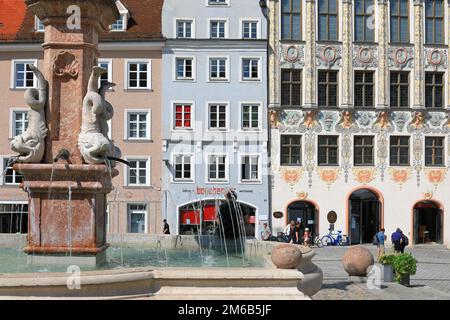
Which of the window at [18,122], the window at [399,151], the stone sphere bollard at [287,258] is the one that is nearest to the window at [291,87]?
the window at [399,151]

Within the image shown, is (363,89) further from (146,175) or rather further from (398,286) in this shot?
(398,286)

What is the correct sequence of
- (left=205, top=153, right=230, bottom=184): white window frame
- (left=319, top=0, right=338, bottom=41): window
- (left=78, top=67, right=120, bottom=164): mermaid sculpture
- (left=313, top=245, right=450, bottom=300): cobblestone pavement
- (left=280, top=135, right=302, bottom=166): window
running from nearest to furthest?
(left=78, top=67, right=120, bottom=164): mermaid sculpture < (left=313, top=245, right=450, bottom=300): cobblestone pavement < (left=205, top=153, right=230, bottom=184): white window frame < (left=280, top=135, right=302, bottom=166): window < (left=319, top=0, right=338, bottom=41): window

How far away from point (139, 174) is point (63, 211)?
26035 mm

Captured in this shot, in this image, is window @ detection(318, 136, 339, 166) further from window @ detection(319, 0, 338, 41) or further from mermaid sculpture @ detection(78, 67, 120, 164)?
mermaid sculpture @ detection(78, 67, 120, 164)

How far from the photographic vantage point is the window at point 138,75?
36656 millimetres

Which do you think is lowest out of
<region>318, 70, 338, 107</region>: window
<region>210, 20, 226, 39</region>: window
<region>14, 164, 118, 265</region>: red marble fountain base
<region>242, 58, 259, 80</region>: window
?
<region>14, 164, 118, 265</region>: red marble fountain base

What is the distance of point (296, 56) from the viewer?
120 feet

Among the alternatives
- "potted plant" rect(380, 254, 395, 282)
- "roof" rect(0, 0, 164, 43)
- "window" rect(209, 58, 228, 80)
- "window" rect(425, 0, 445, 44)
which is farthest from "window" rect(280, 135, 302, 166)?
"potted plant" rect(380, 254, 395, 282)

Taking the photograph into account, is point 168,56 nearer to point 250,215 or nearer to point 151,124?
point 151,124

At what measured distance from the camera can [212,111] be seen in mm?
36469

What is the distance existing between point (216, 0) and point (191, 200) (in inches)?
398

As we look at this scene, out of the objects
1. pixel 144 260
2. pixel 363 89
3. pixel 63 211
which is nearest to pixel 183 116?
pixel 363 89

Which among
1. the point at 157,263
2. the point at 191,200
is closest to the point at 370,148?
the point at 191,200

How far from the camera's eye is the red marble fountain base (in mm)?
10266
